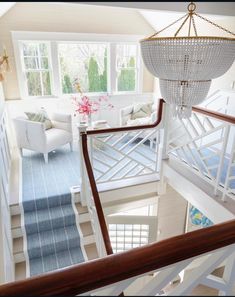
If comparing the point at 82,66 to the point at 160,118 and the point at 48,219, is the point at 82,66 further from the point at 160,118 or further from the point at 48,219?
the point at 48,219

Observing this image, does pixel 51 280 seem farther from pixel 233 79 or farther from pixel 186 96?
pixel 233 79

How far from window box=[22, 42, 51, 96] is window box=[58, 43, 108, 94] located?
305 mm

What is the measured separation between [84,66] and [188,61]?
4.04 m

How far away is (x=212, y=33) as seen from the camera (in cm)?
393

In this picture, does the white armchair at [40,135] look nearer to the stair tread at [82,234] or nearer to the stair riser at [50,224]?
the stair riser at [50,224]

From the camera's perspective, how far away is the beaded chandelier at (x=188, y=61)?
1469 mm

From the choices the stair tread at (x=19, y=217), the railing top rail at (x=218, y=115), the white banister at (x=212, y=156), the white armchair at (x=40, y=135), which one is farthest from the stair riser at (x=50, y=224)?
the railing top rail at (x=218, y=115)

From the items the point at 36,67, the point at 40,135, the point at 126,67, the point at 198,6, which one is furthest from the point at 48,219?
the point at 126,67

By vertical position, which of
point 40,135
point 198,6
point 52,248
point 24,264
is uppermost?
point 198,6

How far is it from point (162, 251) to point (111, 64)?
5138 millimetres

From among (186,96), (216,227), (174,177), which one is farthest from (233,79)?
(216,227)

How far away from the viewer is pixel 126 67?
5.48 metres

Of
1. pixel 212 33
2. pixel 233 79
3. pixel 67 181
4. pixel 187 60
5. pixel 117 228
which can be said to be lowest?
pixel 117 228

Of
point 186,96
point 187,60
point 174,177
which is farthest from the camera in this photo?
point 174,177
